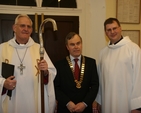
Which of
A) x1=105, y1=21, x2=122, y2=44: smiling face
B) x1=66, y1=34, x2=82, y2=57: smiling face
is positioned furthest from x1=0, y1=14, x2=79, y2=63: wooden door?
x1=105, y1=21, x2=122, y2=44: smiling face

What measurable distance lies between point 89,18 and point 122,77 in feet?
5.42

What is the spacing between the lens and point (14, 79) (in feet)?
7.94

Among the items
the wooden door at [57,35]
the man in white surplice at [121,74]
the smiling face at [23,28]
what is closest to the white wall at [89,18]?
the wooden door at [57,35]

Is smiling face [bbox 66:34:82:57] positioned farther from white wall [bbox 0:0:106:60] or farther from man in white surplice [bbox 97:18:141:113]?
white wall [bbox 0:0:106:60]

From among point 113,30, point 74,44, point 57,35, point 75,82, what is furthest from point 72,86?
point 57,35

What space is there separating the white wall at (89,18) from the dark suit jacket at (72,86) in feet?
3.78

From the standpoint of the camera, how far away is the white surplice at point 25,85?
245cm

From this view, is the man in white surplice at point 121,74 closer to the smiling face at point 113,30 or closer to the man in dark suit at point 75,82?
the smiling face at point 113,30

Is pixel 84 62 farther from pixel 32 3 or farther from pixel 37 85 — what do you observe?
pixel 32 3

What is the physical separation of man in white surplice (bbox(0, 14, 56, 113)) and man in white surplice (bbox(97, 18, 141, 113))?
2.29 ft

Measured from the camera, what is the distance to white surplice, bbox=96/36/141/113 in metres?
2.43

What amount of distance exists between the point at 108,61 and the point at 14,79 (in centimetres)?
117

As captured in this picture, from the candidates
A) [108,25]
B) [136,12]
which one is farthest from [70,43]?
[136,12]

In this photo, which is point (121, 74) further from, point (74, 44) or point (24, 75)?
point (24, 75)
